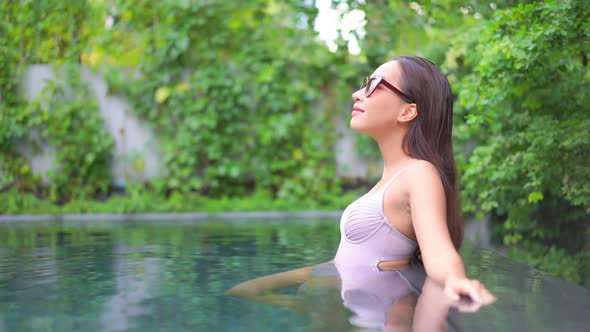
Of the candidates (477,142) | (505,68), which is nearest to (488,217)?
(477,142)

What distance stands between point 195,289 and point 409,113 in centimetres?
95

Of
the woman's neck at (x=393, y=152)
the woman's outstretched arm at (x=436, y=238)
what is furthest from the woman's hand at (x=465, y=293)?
the woman's neck at (x=393, y=152)

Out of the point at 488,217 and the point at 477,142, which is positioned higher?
the point at 477,142

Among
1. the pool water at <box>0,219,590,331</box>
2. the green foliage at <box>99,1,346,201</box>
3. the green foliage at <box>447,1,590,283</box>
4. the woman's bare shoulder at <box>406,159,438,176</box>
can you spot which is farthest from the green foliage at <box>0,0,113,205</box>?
the woman's bare shoulder at <box>406,159,438,176</box>

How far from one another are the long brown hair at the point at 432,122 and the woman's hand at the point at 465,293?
0.44m

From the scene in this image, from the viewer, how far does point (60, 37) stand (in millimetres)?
7656

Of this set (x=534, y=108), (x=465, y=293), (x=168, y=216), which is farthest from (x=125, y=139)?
(x=465, y=293)

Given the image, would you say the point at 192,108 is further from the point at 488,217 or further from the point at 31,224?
the point at 488,217

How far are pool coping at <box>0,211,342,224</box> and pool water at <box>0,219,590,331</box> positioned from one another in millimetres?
1892

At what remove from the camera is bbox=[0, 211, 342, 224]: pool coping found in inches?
235

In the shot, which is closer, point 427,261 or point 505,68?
point 427,261

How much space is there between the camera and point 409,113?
7.12ft

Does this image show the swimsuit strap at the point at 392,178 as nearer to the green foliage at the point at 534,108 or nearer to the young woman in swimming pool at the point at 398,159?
the young woman in swimming pool at the point at 398,159

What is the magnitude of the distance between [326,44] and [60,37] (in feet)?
10.6
